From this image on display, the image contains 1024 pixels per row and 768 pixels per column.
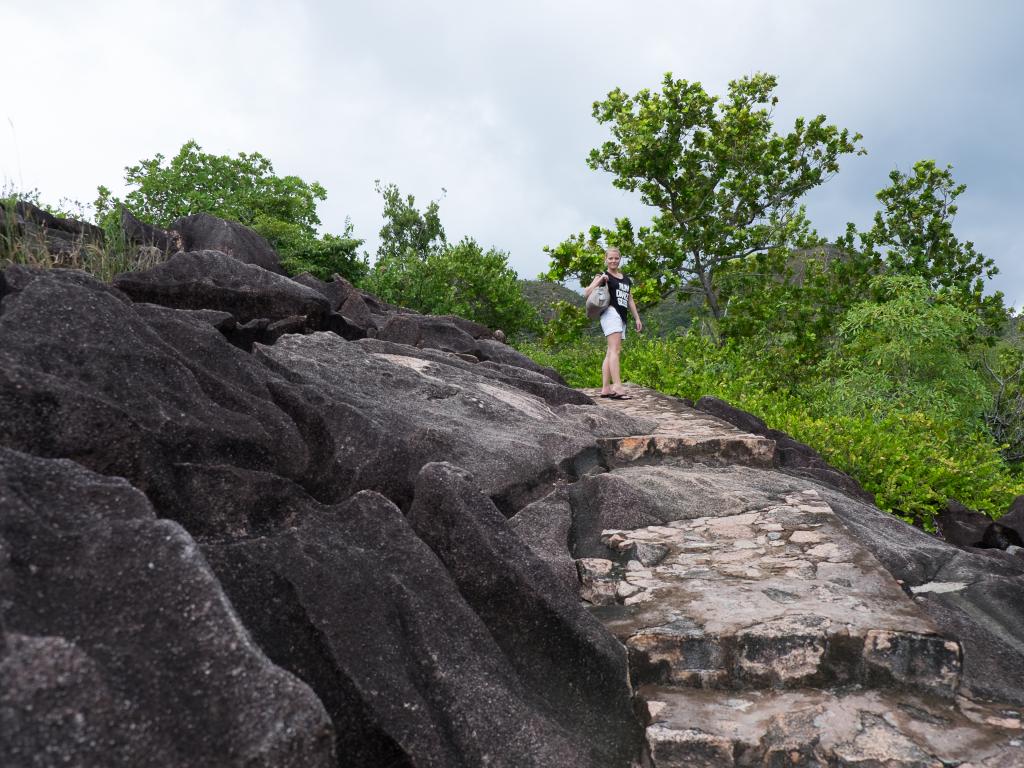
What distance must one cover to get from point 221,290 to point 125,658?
6.18 metres

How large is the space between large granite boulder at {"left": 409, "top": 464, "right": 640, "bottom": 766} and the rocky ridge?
1 cm

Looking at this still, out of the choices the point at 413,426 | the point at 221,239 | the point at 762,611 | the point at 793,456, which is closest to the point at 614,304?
the point at 793,456

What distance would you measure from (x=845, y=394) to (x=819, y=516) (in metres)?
9.28

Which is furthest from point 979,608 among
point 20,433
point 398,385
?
point 20,433

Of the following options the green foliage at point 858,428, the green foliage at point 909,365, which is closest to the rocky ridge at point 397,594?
the green foliage at point 858,428

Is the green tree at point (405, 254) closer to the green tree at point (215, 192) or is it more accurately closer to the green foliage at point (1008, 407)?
the green tree at point (215, 192)

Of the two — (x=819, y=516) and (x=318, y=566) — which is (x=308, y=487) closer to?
(x=318, y=566)

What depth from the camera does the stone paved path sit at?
2.99 meters

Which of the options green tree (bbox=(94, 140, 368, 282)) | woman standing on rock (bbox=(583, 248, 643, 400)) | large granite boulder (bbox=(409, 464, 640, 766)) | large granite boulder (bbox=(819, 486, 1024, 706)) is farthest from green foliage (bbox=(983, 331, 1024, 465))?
green tree (bbox=(94, 140, 368, 282))

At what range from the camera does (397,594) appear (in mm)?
2910

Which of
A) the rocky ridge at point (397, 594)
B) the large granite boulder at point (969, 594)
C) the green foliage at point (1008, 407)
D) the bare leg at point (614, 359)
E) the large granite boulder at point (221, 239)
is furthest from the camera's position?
the green foliage at point (1008, 407)

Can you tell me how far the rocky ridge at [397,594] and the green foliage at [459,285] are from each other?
14.4m

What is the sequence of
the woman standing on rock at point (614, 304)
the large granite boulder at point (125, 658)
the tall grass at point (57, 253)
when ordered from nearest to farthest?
1. the large granite boulder at point (125, 658)
2. the tall grass at point (57, 253)
3. the woman standing on rock at point (614, 304)

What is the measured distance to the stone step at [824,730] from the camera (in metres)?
2.88
